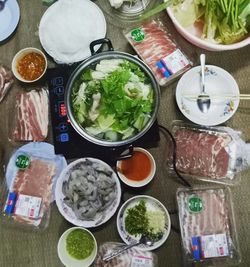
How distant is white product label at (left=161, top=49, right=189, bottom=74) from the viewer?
1731mm

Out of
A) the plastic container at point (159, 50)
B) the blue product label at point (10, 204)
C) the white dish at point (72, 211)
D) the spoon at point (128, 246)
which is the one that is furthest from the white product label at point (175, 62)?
the blue product label at point (10, 204)

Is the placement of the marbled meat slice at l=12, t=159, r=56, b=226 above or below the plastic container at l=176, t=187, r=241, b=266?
above

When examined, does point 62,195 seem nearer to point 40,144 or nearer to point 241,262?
point 40,144

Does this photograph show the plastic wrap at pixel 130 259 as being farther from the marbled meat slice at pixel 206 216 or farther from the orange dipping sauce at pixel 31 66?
the orange dipping sauce at pixel 31 66

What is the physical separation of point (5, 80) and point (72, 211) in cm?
64

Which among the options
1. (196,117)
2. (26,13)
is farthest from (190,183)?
(26,13)

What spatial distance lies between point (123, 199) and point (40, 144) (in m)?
0.42

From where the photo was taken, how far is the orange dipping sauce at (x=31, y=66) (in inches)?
69.3

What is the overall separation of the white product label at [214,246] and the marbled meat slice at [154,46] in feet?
2.17

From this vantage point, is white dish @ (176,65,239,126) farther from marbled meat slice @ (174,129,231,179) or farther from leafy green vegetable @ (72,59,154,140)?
leafy green vegetable @ (72,59,154,140)

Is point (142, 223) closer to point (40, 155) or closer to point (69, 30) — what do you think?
point (40, 155)

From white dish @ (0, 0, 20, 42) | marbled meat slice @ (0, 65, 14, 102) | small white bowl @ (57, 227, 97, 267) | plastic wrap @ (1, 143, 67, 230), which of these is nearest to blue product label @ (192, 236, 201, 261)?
small white bowl @ (57, 227, 97, 267)

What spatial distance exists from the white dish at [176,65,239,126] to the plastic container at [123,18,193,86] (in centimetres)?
6

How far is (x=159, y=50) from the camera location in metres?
1.75
